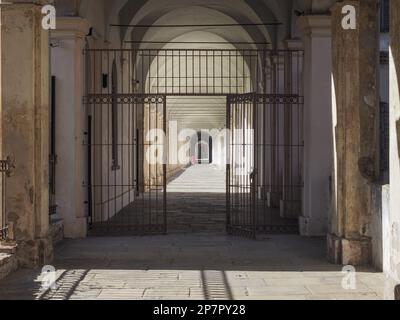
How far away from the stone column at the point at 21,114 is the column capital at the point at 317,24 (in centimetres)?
548

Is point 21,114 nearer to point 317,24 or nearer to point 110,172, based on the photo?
point 317,24

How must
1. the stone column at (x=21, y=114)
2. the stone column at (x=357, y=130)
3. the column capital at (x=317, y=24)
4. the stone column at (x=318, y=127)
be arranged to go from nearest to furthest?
the stone column at (x=21, y=114) < the stone column at (x=357, y=130) < the column capital at (x=317, y=24) < the stone column at (x=318, y=127)

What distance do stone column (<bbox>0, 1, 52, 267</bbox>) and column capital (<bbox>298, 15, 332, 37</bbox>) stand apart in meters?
5.48

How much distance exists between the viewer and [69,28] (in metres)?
12.6

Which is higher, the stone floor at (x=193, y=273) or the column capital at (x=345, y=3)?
the column capital at (x=345, y=3)

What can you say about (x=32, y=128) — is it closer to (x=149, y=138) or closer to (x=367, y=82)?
(x=367, y=82)

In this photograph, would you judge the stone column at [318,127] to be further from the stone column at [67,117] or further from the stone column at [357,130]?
the stone column at [67,117]

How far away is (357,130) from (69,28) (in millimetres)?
5888

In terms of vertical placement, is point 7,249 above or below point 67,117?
below

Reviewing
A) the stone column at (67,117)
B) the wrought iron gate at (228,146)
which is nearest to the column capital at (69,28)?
the stone column at (67,117)

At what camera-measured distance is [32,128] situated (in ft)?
30.6

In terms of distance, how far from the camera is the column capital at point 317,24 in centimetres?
1267

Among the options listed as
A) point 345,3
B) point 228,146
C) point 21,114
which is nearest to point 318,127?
point 228,146

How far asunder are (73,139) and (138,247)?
255cm
